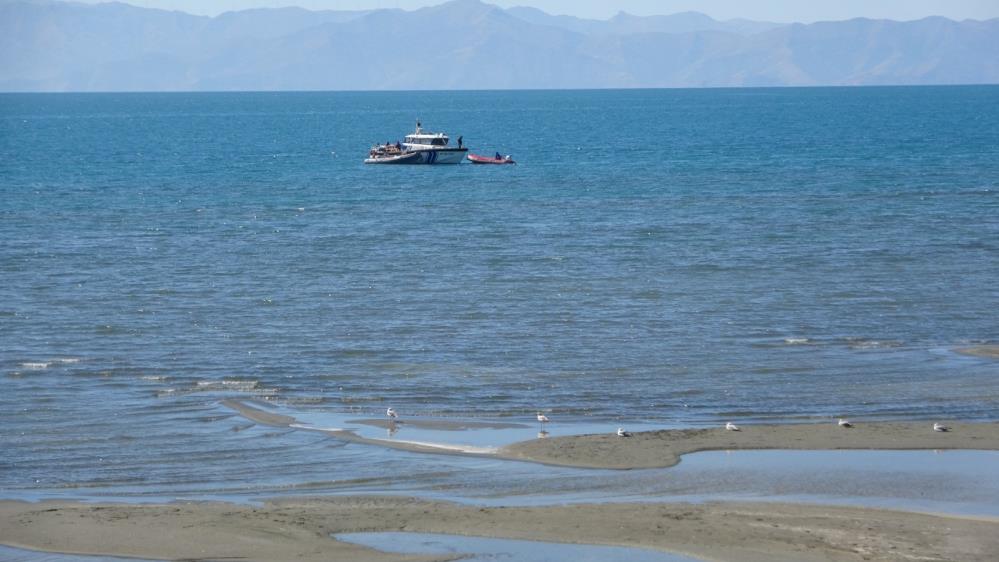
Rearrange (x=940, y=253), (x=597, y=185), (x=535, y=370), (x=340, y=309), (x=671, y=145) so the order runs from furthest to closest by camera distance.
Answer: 1. (x=671, y=145)
2. (x=597, y=185)
3. (x=940, y=253)
4. (x=340, y=309)
5. (x=535, y=370)

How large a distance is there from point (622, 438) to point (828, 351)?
895cm

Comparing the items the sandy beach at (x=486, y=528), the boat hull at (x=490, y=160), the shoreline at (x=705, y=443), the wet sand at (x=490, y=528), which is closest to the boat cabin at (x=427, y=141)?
the boat hull at (x=490, y=160)

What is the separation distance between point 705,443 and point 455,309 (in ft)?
48.0

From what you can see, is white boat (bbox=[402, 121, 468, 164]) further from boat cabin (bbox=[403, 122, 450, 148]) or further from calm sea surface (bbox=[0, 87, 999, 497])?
calm sea surface (bbox=[0, 87, 999, 497])

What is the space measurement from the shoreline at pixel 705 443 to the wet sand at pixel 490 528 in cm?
271

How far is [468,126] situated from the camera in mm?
165250

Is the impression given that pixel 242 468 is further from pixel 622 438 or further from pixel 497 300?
pixel 497 300

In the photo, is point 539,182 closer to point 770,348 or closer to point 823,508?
point 770,348

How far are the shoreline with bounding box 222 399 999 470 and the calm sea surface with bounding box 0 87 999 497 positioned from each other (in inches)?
28.6

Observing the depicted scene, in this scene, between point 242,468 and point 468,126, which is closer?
point 242,468

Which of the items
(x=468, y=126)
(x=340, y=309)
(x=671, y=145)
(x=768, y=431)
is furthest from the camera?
(x=468, y=126)

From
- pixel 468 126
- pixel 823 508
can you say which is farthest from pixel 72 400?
pixel 468 126

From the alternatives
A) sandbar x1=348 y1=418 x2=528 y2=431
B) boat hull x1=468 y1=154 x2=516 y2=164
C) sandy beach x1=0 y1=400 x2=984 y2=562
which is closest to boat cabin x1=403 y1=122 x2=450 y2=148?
boat hull x1=468 y1=154 x2=516 y2=164

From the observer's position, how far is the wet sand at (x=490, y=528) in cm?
1686
